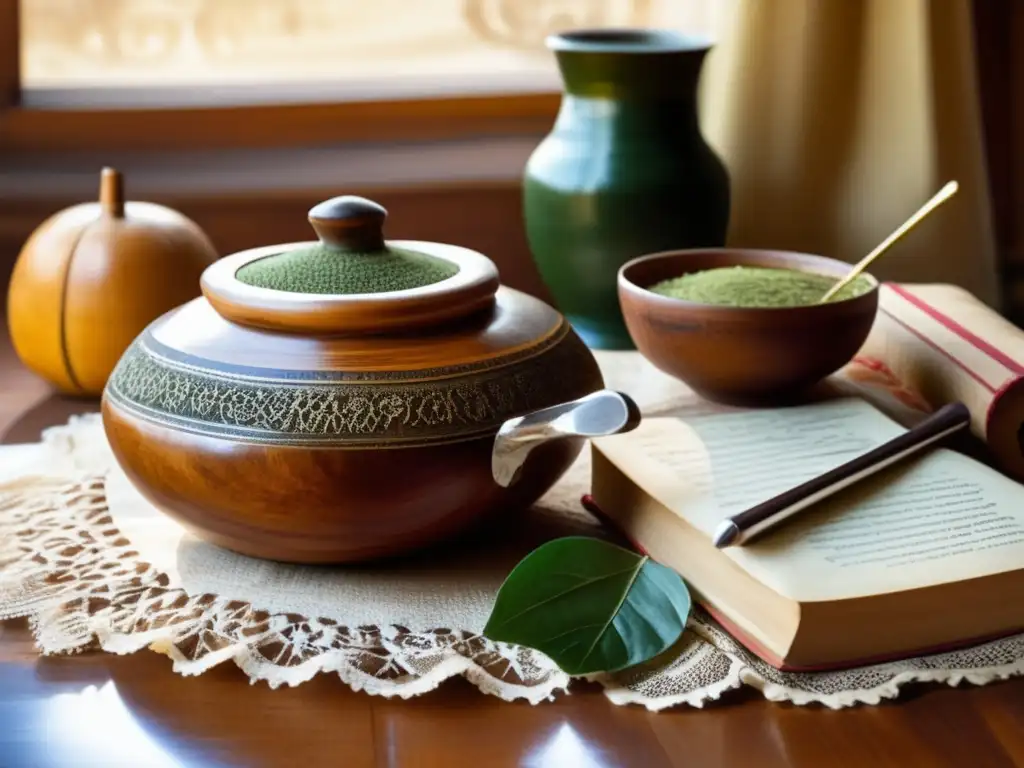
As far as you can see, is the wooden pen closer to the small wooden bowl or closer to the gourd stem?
the small wooden bowl

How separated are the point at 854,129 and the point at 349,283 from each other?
608 millimetres

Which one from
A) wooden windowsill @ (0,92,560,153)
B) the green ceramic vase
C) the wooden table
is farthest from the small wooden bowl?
wooden windowsill @ (0,92,560,153)

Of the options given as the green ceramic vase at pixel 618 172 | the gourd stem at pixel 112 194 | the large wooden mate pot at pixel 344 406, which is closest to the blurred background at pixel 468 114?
the green ceramic vase at pixel 618 172

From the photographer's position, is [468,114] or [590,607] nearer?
[590,607]

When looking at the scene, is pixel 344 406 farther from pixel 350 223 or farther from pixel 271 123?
pixel 271 123

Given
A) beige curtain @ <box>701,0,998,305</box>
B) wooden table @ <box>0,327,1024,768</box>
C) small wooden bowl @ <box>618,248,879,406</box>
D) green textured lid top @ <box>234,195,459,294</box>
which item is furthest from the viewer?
beige curtain @ <box>701,0,998,305</box>

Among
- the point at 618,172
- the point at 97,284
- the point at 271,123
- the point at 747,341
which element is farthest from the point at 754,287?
the point at 271,123

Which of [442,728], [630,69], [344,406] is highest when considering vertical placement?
[630,69]

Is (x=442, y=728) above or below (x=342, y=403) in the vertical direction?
below

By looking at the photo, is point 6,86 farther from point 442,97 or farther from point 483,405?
point 483,405

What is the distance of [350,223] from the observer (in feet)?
1.94

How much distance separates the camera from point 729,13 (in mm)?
1005

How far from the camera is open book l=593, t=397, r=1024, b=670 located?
1.65 feet

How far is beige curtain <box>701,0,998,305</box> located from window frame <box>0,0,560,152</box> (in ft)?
0.63
